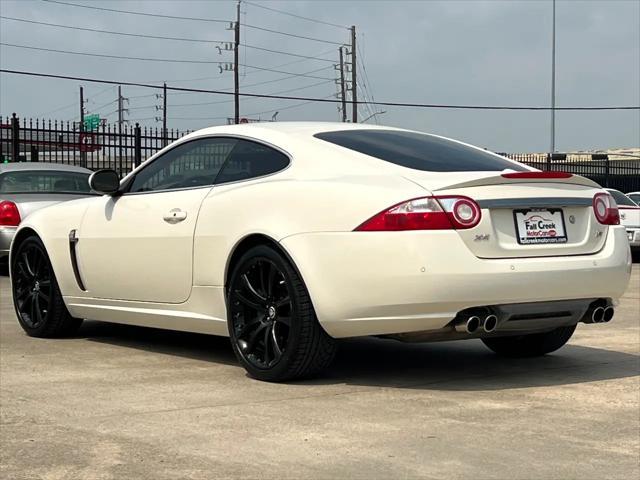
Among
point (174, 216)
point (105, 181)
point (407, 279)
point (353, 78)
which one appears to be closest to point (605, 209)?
point (407, 279)

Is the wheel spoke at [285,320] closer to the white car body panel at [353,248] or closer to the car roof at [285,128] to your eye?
the white car body panel at [353,248]

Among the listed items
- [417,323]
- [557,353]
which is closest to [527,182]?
[417,323]

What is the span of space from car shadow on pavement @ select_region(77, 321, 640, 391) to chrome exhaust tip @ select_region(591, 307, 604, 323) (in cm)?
33

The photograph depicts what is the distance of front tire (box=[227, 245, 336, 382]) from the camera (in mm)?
5309

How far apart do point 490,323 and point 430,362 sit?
116cm

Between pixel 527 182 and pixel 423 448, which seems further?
pixel 527 182

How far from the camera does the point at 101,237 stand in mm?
6742

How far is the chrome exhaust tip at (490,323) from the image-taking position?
202 inches

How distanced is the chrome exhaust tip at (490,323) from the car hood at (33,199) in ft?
24.3

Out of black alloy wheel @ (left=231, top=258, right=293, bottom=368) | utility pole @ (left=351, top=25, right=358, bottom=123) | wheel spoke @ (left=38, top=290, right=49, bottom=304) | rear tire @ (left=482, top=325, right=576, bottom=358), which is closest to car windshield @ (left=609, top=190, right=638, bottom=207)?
rear tire @ (left=482, top=325, right=576, bottom=358)

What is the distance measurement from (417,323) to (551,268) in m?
0.75

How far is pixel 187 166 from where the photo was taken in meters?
6.39

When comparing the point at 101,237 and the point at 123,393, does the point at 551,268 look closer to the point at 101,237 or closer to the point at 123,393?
the point at 123,393

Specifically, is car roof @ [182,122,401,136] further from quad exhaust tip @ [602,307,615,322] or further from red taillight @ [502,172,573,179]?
quad exhaust tip @ [602,307,615,322]
